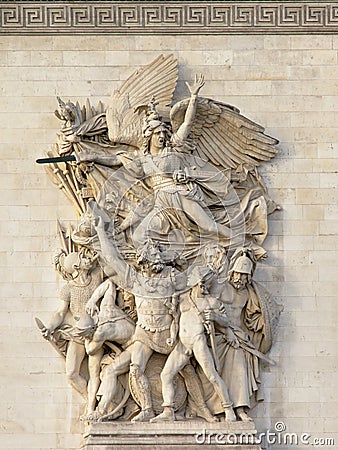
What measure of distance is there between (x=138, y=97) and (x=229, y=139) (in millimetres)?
975

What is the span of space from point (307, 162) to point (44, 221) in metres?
2.63

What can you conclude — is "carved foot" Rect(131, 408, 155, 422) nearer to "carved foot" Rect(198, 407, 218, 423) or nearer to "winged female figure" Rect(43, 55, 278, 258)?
"carved foot" Rect(198, 407, 218, 423)

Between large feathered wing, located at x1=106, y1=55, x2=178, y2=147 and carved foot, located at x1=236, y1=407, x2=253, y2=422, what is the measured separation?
2.72 m

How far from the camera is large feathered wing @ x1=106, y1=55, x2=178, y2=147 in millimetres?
15727

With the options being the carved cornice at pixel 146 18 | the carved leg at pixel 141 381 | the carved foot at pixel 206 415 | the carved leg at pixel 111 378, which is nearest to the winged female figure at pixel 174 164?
the carved cornice at pixel 146 18

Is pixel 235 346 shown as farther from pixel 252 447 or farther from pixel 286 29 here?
pixel 286 29

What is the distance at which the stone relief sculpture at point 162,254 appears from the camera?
1519cm

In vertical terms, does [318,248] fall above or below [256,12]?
below

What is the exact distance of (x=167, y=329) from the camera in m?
15.2

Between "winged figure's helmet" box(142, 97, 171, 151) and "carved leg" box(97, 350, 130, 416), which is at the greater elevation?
"winged figure's helmet" box(142, 97, 171, 151)

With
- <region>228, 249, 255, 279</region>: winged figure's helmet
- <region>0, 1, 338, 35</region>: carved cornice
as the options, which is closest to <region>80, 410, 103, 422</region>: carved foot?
<region>228, 249, 255, 279</region>: winged figure's helmet

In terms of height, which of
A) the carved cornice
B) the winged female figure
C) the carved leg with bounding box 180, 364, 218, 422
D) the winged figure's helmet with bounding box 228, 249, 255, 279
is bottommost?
the carved leg with bounding box 180, 364, 218, 422

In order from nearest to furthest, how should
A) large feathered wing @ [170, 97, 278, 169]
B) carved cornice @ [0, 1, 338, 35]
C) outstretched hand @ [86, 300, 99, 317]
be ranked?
outstretched hand @ [86, 300, 99, 317] → large feathered wing @ [170, 97, 278, 169] → carved cornice @ [0, 1, 338, 35]

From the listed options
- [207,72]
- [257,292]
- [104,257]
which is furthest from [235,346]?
[207,72]
